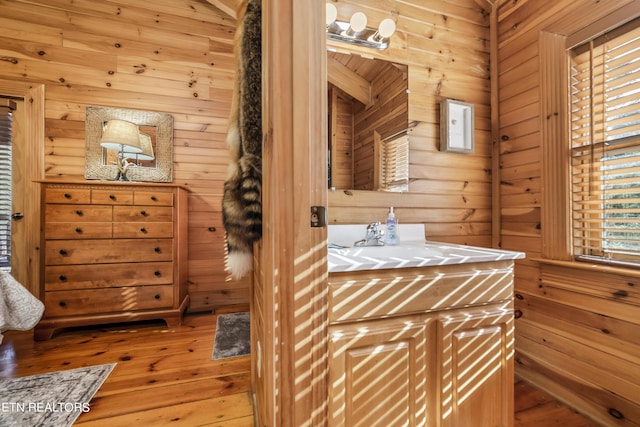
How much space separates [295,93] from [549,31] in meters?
1.82

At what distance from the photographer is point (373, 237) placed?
150 cm

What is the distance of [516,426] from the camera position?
4.16ft

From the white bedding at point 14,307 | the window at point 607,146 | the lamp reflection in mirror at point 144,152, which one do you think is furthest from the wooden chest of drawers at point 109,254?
the window at point 607,146

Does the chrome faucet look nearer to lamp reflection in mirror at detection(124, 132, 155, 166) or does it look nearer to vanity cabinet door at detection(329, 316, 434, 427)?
vanity cabinet door at detection(329, 316, 434, 427)

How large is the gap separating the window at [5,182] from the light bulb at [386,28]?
2887 millimetres

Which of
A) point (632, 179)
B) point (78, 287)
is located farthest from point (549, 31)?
point (78, 287)

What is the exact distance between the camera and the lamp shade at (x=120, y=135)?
82.6 inches

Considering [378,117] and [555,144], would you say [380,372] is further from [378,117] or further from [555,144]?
[555,144]

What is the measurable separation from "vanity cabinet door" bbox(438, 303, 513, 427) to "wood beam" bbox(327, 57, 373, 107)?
1.27 metres

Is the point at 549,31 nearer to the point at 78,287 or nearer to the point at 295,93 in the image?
the point at 295,93

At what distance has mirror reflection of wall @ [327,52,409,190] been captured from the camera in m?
1.55

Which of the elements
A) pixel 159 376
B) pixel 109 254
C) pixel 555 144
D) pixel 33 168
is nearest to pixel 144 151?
pixel 33 168

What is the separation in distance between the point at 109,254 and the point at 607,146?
3165mm

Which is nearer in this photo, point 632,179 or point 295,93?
point 295,93
